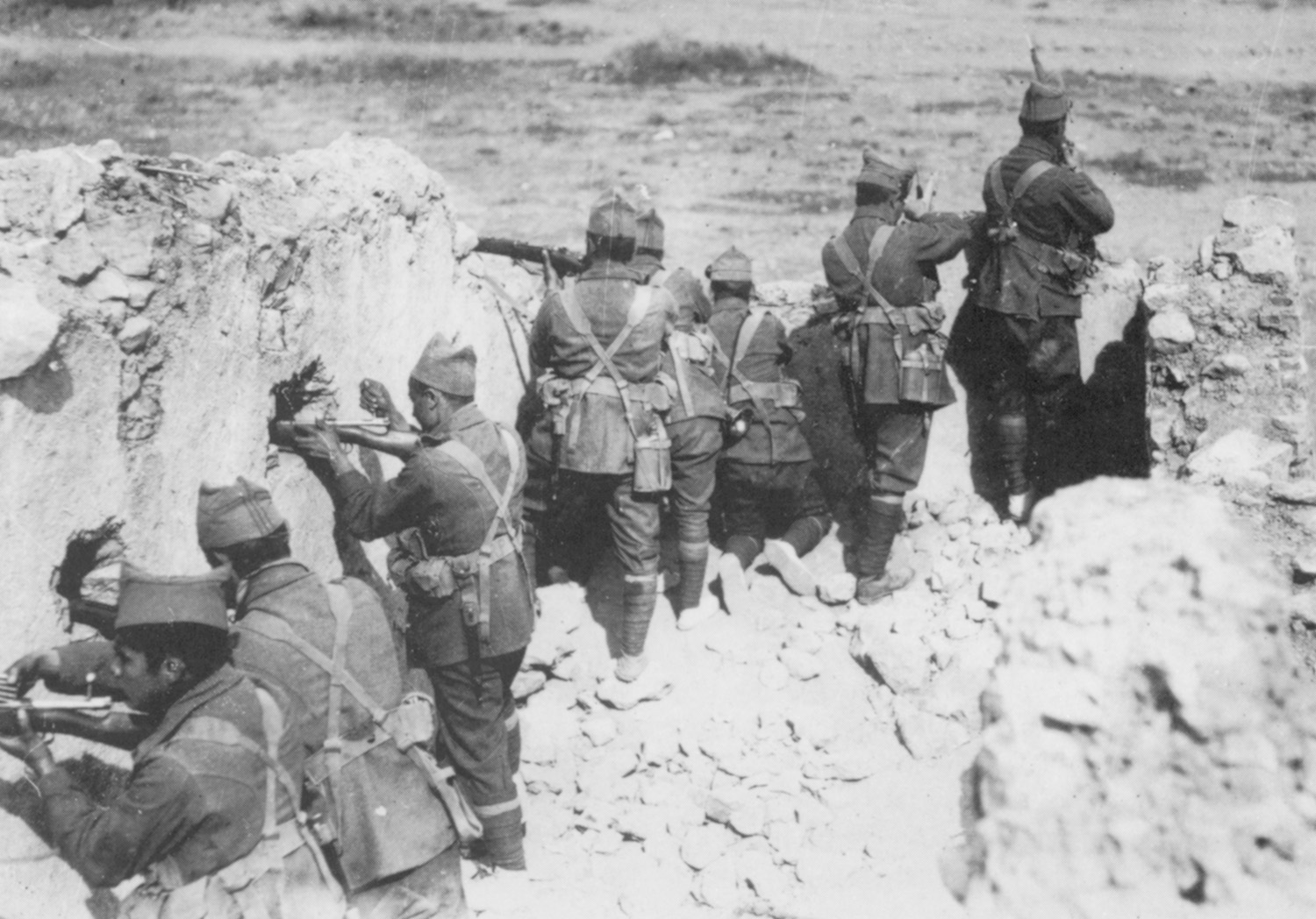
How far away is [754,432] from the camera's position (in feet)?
20.0

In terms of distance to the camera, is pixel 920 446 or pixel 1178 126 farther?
pixel 1178 126

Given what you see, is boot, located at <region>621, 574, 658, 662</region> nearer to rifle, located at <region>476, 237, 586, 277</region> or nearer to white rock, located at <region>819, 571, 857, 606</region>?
white rock, located at <region>819, 571, 857, 606</region>

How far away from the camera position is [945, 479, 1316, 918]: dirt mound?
321cm

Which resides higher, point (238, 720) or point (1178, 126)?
point (1178, 126)

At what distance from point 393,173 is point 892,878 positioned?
4365 millimetres

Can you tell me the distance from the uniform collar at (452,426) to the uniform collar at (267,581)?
0.92 meters

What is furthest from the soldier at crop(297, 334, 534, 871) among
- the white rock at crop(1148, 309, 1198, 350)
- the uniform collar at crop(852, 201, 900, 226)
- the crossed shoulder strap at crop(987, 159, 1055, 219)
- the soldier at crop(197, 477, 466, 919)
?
the white rock at crop(1148, 309, 1198, 350)

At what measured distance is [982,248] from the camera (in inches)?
248

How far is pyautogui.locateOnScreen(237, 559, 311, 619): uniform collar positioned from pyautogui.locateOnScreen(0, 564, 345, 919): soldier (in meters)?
0.34

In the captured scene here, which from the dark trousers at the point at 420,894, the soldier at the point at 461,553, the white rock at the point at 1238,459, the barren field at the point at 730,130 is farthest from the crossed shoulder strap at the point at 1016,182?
the dark trousers at the point at 420,894

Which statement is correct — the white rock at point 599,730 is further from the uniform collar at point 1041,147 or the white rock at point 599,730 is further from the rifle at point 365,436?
the uniform collar at point 1041,147

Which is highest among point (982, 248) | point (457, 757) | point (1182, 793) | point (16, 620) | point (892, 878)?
point (982, 248)

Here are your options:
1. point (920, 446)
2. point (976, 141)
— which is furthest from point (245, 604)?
point (976, 141)

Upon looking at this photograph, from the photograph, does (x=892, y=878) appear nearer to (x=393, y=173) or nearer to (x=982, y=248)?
(x=982, y=248)
